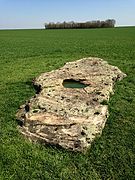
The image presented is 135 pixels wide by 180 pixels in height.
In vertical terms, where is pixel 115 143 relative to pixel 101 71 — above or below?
below

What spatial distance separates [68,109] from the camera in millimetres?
8055

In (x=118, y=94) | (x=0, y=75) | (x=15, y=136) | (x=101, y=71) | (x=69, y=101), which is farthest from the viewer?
(x=0, y=75)

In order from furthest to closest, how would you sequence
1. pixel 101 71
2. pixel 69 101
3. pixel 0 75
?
1. pixel 0 75
2. pixel 101 71
3. pixel 69 101

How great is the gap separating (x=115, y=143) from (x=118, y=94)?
9.14ft

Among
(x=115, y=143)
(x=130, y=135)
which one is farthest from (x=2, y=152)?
(x=130, y=135)

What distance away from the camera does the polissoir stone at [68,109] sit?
7.20m

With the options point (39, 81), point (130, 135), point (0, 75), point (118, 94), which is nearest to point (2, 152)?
point (130, 135)

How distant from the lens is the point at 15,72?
538 inches

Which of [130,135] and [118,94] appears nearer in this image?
[130,135]

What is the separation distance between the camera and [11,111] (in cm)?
898

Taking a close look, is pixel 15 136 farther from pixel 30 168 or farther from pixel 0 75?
pixel 0 75

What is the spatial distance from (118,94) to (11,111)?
138 inches

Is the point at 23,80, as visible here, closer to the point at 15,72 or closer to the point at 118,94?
the point at 15,72

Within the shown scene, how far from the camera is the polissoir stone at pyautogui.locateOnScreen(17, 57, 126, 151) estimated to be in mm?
7203
